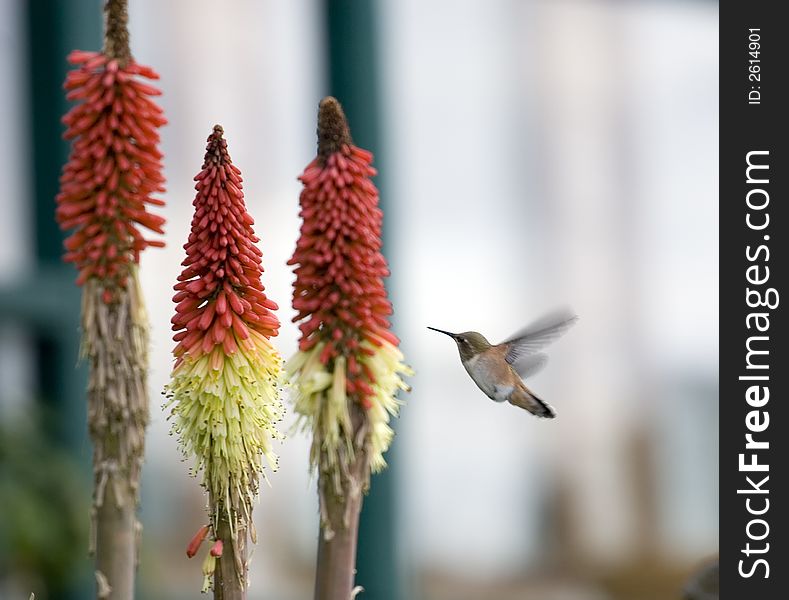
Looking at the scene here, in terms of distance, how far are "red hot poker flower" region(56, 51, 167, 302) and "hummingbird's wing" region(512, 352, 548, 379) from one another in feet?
0.79

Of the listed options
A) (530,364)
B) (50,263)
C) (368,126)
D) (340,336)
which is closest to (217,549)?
(340,336)

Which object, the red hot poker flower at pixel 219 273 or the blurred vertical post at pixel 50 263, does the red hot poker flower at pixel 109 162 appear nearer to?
the red hot poker flower at pixel 219 273

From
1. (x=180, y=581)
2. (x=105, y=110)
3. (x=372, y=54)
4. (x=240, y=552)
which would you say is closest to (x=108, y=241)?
(x=105, y=110)

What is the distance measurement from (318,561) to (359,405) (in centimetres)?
8

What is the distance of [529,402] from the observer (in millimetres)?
622

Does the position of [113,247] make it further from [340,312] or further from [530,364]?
[530,364]

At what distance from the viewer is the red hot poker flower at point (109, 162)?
512 mm

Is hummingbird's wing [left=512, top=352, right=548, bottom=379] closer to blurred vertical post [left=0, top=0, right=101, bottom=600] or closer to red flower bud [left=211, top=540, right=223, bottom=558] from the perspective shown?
red flower bud [left=211, top=540, right=223, bottom=558]

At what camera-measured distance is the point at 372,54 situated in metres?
2.44

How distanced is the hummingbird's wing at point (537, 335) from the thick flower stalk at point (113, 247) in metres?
0.22

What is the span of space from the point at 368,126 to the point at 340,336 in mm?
1895

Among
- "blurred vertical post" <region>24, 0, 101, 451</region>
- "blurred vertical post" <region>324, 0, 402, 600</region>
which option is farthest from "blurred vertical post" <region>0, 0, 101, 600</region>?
"blurred vertical post" <region>324, 0, 402, 600</region>

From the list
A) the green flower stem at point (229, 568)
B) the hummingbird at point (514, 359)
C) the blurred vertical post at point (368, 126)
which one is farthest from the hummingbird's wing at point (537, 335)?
the blurred vertical post at point (368, 126)
